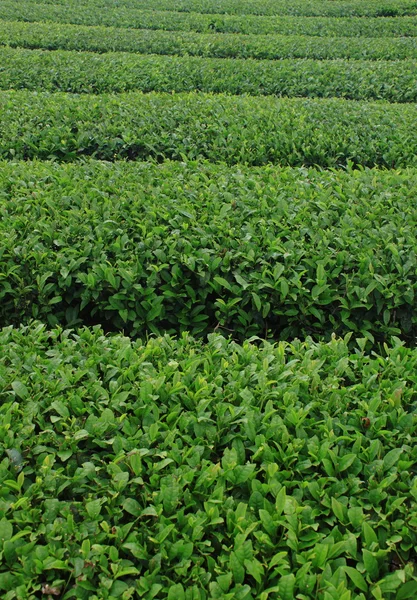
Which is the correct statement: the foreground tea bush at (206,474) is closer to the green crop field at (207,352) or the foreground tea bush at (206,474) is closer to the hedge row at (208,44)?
the green crop field at (207,352)

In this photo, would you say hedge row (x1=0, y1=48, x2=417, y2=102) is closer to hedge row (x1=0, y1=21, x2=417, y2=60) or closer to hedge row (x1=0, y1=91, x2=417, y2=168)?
hedge row (x1=0, y1=21, x2=417, y2=60)

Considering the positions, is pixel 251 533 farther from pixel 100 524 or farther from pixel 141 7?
pixel 141 7

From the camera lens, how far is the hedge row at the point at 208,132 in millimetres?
5949

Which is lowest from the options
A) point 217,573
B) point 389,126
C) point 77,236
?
point 217,573

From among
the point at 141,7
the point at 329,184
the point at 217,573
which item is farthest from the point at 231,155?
the point at 141,7

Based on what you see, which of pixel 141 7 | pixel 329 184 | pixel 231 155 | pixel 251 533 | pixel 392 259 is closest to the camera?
pixel 251 533

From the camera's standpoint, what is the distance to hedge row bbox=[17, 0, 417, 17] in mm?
17250

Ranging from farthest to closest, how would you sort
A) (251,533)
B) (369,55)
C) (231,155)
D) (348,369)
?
(369,55)
(231,155)
(348,369)
(251,533)

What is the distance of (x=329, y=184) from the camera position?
4742 mm

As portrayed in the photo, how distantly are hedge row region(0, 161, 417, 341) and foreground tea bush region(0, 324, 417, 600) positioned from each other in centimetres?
76

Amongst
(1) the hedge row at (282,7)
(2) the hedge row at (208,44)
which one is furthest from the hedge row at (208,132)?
(1) the hedge row at (282,7)

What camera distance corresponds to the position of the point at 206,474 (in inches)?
87.5

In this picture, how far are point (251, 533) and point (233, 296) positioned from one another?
199cm

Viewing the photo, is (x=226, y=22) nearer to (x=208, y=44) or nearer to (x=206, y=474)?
(x=208, y=44)
